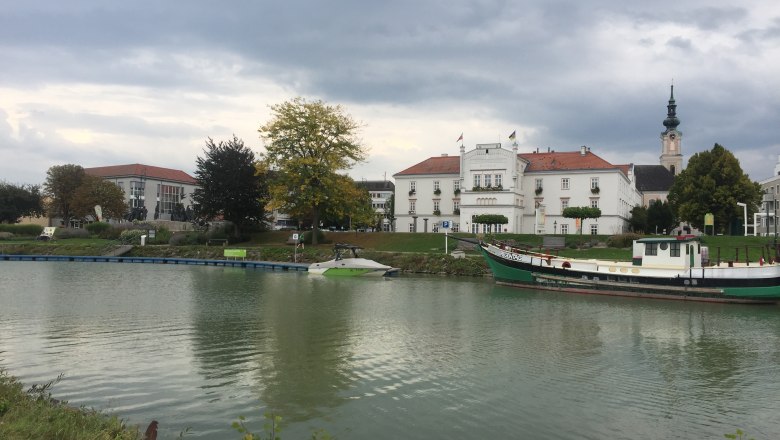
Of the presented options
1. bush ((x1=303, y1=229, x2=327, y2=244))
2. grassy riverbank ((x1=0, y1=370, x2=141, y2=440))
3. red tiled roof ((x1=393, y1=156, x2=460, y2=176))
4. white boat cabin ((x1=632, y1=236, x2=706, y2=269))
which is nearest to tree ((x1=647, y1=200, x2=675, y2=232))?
red tiled roof ((x1=393, y1=156, x2=460, y2=176))

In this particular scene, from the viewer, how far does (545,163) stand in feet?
273

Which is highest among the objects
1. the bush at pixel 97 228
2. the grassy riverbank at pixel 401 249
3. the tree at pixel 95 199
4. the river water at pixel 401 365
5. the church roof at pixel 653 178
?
the church roof at pixel 653 178

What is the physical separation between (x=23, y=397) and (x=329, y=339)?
9.93 metres

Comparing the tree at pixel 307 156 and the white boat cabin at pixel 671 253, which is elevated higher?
the tree at pixel 307 156

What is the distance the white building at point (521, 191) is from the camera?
254 feet

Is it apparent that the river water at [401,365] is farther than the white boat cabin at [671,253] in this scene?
No

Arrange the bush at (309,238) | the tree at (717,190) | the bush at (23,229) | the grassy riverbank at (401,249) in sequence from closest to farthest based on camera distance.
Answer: the grassy riverbank at (401,249) → the tree at (717,190) → the bush at (309,238) → the bush at (23,229)

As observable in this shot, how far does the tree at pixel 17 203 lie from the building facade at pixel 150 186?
1616cm

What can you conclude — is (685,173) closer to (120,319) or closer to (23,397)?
(120,319)

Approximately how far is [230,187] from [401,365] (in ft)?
196

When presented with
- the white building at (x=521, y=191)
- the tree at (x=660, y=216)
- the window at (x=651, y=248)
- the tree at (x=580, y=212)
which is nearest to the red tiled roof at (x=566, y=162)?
the white building at (x=521, y=191)

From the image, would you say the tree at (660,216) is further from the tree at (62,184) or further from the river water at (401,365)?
the tree at (62,184)

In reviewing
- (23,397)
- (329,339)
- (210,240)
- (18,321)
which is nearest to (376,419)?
(23,397)

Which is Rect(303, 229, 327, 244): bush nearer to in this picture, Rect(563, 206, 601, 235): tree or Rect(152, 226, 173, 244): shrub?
Rect(152, 226, 173, 244): shrub
